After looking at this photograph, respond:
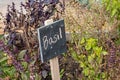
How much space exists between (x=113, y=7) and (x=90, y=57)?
67 cm

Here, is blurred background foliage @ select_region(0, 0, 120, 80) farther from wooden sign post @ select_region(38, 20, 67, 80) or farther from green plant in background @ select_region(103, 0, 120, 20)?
wooden sign post @ select_region(38, 20, 67, 80)

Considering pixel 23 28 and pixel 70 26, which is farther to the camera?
pixel 70 26

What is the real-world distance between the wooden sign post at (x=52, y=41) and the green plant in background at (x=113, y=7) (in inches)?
41.5

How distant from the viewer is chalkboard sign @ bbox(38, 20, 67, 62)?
8.05 ft

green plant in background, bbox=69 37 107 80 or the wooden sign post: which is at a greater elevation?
the wooden sign post

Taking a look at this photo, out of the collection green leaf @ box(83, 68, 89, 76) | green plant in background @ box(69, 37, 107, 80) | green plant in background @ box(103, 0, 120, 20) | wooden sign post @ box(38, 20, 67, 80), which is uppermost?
green plant in background @ box(103, 0, 120, 20)

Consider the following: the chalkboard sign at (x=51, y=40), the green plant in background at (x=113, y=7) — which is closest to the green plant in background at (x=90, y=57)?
the green plant in background at (x=113, y=7)

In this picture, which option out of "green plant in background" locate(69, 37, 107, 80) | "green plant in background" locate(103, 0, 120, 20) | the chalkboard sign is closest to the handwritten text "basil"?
the chalkboard sign

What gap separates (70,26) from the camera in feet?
11.9

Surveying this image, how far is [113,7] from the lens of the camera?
3551mm

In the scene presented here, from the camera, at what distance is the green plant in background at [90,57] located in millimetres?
3117

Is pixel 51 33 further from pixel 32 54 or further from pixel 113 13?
pixel 113 13

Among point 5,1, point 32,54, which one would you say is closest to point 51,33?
point 32,54

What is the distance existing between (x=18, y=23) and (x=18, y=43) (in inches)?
7.4
